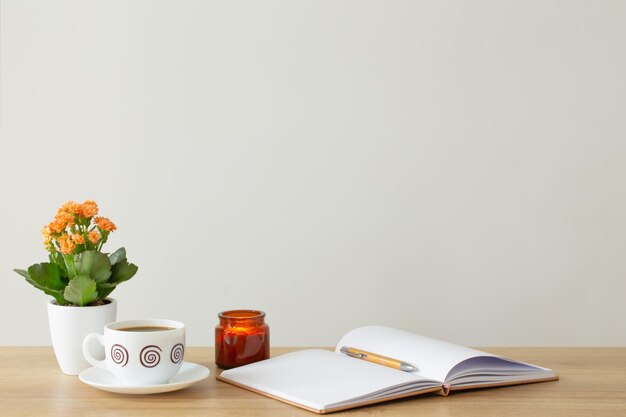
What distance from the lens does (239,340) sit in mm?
1237

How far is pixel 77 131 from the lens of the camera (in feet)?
8.14

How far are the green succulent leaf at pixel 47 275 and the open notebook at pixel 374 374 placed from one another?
0.94ft

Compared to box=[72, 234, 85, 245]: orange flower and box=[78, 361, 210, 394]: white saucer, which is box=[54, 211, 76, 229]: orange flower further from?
box=[78, 361, 210, 394]: white saucer

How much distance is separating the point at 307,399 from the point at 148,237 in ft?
5.03

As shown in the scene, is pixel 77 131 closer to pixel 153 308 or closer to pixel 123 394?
pixel 153 308

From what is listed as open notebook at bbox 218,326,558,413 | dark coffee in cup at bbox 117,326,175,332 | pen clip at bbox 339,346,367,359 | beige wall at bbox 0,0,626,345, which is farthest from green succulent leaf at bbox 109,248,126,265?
beige wall at bbox 0,0,626,345

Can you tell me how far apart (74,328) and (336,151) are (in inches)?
53.3

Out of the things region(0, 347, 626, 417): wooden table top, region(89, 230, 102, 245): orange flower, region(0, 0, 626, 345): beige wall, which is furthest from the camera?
region(0, 0, 626, 345): beige wall

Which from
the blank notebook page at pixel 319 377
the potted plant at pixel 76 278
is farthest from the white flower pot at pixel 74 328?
the blank notebook page at pixel 319 377

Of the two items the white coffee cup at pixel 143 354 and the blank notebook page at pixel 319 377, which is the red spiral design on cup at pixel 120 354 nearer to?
the white coffee cup at pixel 143 354

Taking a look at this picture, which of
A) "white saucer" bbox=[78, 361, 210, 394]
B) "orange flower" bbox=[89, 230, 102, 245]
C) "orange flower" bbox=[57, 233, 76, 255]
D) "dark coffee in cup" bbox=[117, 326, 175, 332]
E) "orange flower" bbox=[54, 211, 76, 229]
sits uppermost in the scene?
"orange flower" bbox=[54, 211, 76, 229]

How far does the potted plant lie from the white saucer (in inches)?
2.6

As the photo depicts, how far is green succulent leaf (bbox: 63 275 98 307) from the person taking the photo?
1196mm

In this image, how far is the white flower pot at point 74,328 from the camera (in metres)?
1.22
